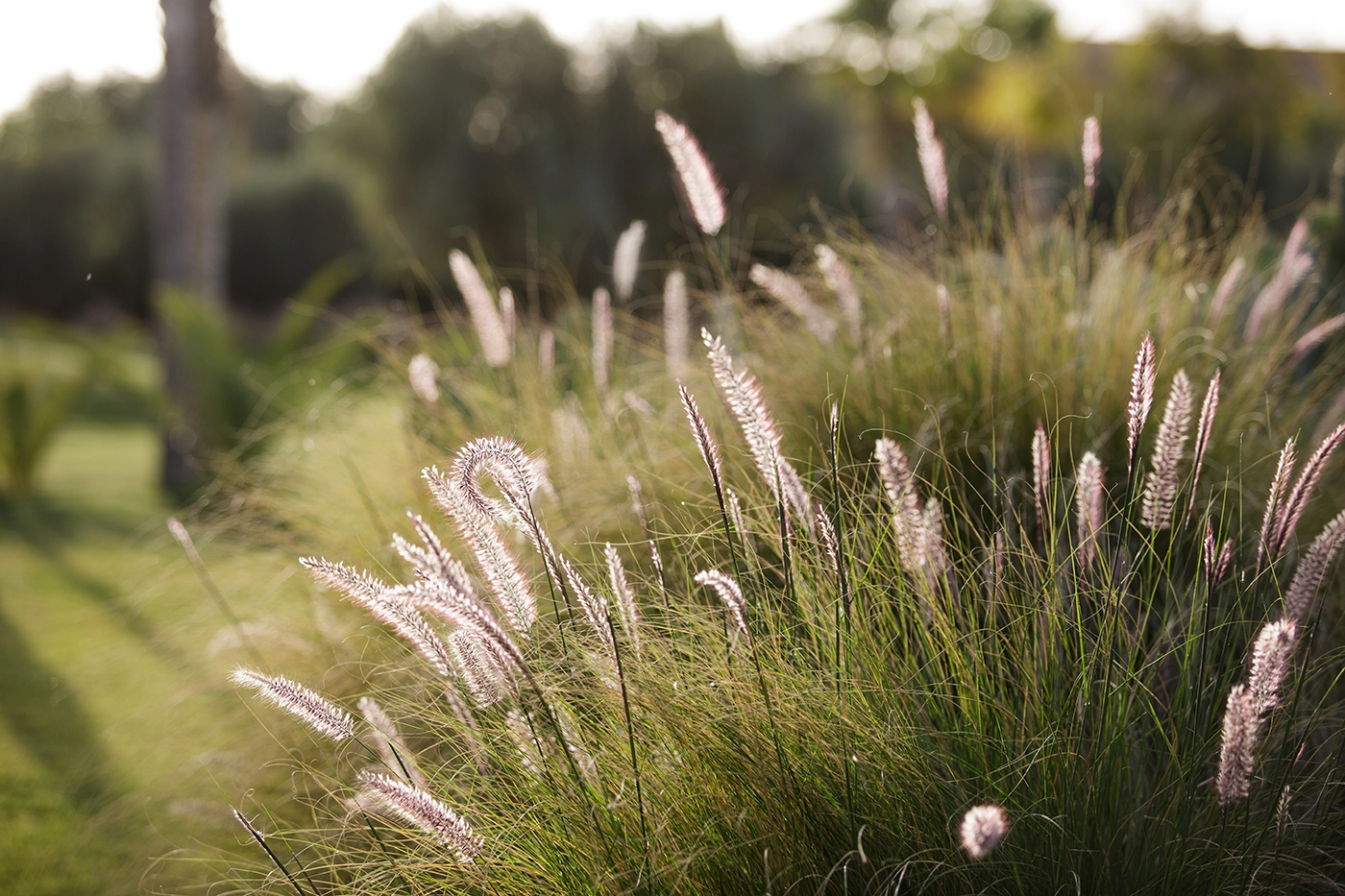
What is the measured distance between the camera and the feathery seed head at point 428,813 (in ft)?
3.90

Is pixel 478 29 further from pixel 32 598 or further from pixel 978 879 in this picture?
pixel 978 879

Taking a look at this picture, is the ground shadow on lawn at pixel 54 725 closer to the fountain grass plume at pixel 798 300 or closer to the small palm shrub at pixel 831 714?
the small palm shrub at pixel 831 714

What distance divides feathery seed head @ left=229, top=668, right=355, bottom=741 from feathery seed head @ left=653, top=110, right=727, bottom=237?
1.13 meters

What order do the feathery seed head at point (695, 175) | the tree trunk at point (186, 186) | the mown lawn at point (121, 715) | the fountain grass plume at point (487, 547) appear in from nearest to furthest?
the fountain grass plume at point (487, 547) < the feathery seed head at point (695, 175) < the mown lawn at point (121, 715) < the tree trunk at point (186, 186)

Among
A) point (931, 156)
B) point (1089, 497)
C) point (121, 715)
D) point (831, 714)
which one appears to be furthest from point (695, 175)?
point (121, 715)

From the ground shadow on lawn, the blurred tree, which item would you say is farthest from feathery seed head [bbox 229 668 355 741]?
the blurred tree

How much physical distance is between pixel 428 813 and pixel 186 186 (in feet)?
22.6

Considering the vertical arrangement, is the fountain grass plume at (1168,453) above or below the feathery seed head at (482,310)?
below

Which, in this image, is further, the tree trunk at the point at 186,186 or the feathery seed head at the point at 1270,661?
the tree trunk at the point at 186,186

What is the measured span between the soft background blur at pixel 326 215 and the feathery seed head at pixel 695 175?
3.37ft

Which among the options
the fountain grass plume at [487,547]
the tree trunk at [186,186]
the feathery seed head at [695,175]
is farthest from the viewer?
the tree trunk at [186,186]

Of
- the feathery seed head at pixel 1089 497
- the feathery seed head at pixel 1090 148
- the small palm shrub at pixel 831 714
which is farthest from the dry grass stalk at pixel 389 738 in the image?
the feathery seed head at pixel 1090 148

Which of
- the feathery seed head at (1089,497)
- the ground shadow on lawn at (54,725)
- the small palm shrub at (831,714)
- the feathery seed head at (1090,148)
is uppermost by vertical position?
the feathery seed head at (1090,148)

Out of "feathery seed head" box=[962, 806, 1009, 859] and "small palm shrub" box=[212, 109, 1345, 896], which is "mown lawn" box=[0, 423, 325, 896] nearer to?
"small palm shrub" box=[212, 109, 1345, 896]
